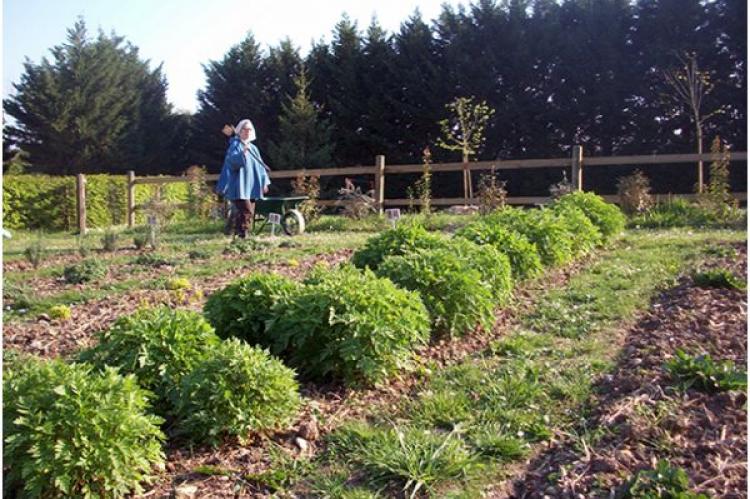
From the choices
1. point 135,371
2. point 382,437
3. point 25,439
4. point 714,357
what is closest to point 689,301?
point 714,357

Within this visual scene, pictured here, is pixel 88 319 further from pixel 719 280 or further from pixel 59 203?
pixel 59 203

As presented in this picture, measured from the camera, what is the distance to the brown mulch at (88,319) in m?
4.16

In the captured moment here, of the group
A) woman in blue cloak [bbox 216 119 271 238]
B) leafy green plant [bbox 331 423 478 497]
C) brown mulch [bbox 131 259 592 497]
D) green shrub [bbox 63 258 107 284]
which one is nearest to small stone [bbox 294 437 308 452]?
brown mulch [bbox 131 259 592 497]

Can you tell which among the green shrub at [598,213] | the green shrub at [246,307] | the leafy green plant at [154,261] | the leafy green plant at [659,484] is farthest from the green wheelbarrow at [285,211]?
the leafy green plant at [659,484]

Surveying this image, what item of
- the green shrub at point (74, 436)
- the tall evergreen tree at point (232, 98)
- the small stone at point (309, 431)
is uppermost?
the tall evergreen tree at point (232, 98)

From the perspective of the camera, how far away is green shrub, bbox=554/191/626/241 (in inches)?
317

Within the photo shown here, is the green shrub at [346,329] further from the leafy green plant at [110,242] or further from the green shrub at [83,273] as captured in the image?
the leafy green plant at [110,242]

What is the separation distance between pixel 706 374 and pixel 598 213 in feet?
17.9

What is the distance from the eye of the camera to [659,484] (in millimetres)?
2193

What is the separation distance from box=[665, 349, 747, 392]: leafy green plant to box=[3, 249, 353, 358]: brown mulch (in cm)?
291

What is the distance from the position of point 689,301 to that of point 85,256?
7.28 metres

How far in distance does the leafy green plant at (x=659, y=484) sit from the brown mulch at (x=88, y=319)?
8.74 feet

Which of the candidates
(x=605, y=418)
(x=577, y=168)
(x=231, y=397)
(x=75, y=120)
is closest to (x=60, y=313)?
(x=231, y=397)

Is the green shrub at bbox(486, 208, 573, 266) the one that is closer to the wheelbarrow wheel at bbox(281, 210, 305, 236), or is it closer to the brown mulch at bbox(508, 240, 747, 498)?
the brown mulch at bbox(508, 240, 747, 498)
